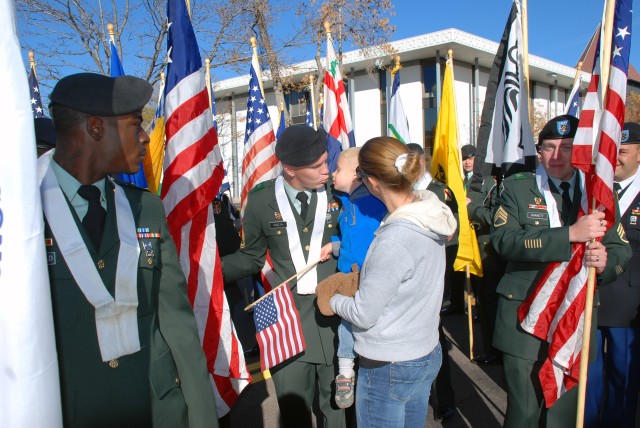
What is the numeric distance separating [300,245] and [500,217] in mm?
1369

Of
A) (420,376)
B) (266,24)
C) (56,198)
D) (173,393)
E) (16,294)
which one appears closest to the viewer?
(16,294)

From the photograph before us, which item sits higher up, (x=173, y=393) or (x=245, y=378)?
(x=173, y=393)

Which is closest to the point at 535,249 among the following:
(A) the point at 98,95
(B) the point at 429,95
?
(A) the point at 98,95

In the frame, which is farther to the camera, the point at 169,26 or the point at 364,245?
the point at 169,26

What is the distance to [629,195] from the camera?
3521 millimetres

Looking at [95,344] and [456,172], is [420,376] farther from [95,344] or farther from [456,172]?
[456,172]

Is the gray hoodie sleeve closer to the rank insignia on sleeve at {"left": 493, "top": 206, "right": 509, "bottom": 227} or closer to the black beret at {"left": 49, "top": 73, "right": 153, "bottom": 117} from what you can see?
the black beret at {"left": 49, "top": 73, "right": 153, "bottom": 117}

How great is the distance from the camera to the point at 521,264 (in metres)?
3.08

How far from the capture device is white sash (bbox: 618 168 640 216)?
3.50m

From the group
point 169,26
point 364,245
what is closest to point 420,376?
point 364,245

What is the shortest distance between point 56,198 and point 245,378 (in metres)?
1.95

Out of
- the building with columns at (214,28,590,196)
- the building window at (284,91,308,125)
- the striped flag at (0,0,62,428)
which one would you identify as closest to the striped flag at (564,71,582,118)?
the striped flag at (0,0,62,428)

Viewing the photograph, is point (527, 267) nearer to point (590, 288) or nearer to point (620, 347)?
point (590, 288)

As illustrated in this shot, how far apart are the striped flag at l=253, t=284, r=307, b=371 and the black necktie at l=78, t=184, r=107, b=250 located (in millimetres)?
1520
